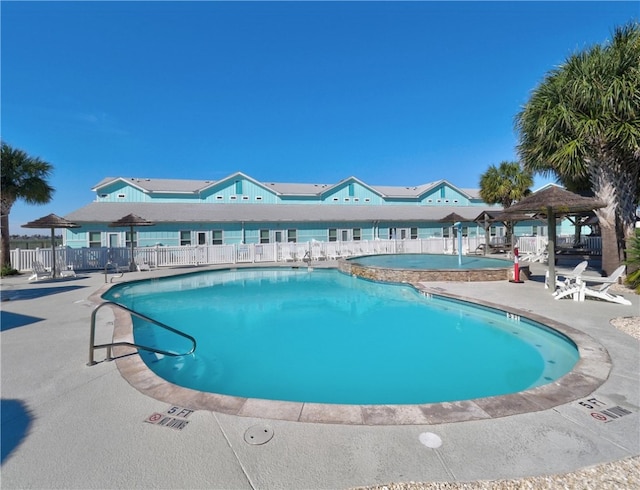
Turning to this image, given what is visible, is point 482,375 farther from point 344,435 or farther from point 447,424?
point 344,435

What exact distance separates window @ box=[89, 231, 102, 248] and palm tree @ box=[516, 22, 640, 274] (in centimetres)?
2444

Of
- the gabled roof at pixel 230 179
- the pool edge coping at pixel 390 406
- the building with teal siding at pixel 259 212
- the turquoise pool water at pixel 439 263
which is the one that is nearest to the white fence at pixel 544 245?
the building with teal siding at pixel 259 212

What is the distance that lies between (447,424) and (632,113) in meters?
12.2

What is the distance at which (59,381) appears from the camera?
4113 mm

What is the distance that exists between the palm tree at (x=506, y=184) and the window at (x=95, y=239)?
28675 mm

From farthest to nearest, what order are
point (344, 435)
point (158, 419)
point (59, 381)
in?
point (59, 381) < point (158, 419) < point (344, 435)

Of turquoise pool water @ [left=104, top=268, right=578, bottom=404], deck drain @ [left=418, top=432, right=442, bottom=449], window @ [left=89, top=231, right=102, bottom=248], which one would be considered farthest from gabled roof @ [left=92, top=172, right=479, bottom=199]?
deck drain @ [left=418, top=432, right=442, bottom=449]

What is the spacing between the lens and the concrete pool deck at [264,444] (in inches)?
95.2

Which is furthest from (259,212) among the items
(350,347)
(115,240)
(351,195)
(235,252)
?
(350,347)

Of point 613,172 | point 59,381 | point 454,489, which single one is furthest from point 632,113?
point 59,381

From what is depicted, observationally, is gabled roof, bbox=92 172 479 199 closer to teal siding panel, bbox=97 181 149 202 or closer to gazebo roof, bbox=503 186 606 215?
teal siding panel, bbox=97 181 149 202

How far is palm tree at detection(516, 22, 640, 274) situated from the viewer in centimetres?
979

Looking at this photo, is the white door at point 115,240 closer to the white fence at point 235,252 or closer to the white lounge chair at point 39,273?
the white fence at point 235,252

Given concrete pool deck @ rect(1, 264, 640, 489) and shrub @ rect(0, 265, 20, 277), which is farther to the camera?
shrub @ rect(0, 265, 20, 277)
